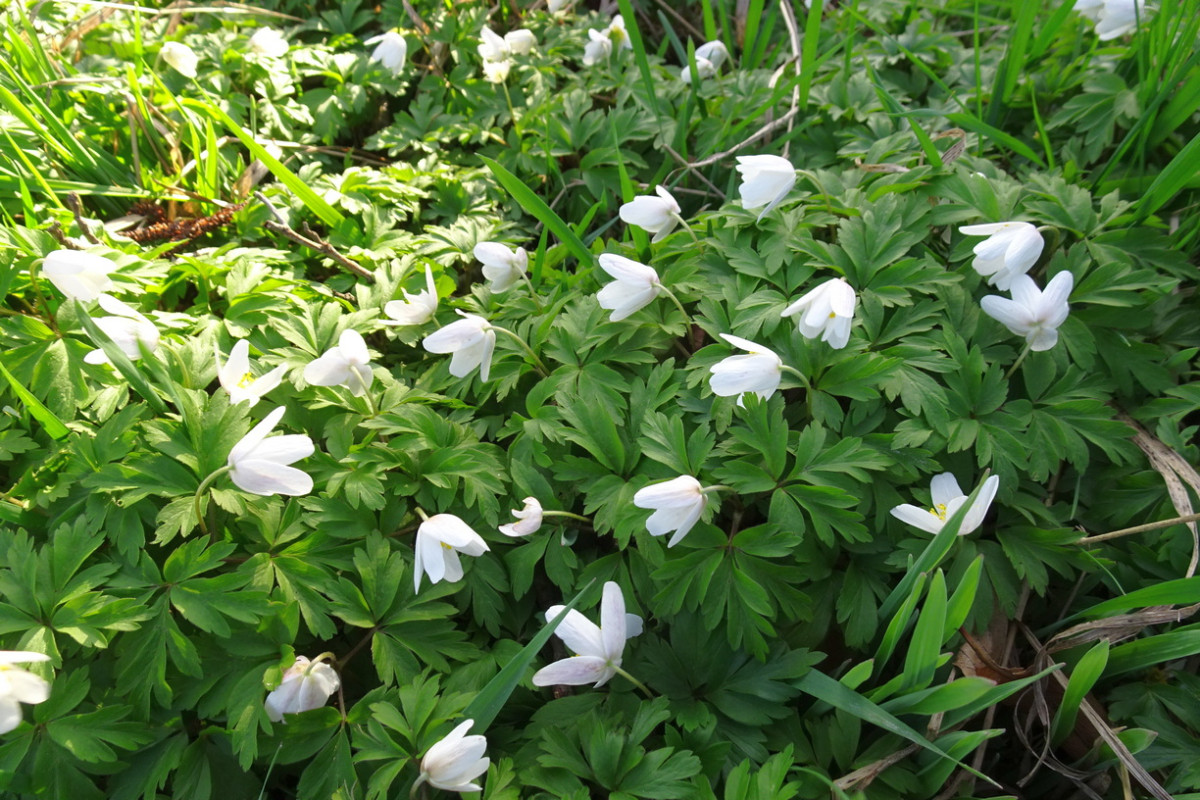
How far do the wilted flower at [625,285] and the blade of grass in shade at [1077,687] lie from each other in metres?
1.42

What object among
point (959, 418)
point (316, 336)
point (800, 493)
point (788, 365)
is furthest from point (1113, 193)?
point (316, 336)

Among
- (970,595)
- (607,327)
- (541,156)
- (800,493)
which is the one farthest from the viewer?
(541,156)

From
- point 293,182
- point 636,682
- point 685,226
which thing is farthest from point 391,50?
point 636,682

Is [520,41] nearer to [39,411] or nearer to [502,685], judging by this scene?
[39,411]

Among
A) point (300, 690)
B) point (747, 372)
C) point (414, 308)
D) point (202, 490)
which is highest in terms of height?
point (747, 372)

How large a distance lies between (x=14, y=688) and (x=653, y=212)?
198 cm

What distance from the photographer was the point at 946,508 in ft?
6.09

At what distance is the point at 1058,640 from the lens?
197 centimetres

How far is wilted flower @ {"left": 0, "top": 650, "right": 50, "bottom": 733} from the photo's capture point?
142 centimetres

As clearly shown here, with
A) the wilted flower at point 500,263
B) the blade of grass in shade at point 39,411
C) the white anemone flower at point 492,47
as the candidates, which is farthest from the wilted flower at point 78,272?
the white anemone flower at point 492,47

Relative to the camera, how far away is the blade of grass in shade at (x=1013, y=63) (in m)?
2.84

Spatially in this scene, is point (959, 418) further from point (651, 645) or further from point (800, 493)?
point (651, 645)

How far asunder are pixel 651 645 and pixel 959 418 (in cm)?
103

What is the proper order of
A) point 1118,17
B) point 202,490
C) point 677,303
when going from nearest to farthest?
point 202,490 < point 677,303 < point 1118,17
